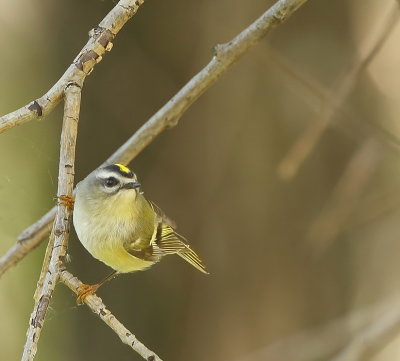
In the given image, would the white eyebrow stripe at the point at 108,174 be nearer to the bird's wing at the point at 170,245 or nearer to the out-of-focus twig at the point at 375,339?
the bird's wing at the point at 170,245

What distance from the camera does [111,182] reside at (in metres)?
2.45

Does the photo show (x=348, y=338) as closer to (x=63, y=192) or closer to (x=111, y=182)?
(x=111, y=182)

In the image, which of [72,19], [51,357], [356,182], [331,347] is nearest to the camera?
[356,182]

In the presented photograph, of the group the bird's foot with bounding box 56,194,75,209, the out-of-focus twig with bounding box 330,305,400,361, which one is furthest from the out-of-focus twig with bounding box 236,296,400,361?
the bird's foot with bounding box 56,194,75,209

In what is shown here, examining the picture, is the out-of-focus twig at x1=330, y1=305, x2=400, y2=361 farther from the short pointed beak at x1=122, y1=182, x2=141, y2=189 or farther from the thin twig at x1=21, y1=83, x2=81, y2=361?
the thin twig at x1=21, y1=83, x2=81, y2=361

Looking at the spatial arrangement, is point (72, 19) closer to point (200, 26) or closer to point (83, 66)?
point (200, 26)

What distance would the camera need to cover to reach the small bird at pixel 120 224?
243 cm

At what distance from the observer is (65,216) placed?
188 cm

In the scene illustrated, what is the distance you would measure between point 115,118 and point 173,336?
1.13 meters

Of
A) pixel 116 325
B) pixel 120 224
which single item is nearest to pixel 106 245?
pixel 120 224

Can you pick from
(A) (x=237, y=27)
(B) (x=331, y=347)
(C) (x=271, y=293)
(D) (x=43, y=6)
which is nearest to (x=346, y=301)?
(C) (x=271, y=293)

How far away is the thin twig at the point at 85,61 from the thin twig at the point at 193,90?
428 millimetres

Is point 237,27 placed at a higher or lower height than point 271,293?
higher

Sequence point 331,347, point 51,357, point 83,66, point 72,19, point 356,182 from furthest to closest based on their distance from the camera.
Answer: point 51,357
point 72,19
point 331,347
point 356,182
point 83,66
